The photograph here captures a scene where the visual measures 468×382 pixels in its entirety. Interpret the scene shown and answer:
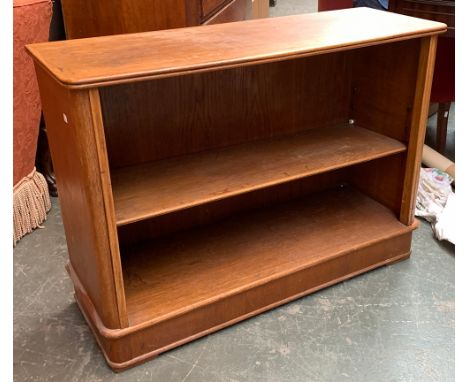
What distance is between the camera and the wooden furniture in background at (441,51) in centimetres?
208

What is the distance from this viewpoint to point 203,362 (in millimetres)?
1544

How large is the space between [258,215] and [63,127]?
0.89 metres

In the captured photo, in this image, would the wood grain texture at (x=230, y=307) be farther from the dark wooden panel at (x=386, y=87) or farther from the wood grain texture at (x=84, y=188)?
the dark wooden panel at (x=386, y=87)

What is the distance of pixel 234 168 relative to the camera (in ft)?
5.40

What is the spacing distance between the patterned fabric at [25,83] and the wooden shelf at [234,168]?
2.16ft

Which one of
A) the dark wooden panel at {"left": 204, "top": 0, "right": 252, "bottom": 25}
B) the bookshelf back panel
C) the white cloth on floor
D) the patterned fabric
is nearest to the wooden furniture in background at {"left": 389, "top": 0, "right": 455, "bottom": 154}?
the white cloth on floor

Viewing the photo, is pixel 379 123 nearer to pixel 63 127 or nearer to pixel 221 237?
pixel 221 237

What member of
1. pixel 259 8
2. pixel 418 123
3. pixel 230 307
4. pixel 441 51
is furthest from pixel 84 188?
pixel 259 8

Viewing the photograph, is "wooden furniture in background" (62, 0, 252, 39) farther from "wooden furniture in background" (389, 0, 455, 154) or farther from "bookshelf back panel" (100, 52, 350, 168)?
"wooden furniture in background" (389, 0, 455, 154)

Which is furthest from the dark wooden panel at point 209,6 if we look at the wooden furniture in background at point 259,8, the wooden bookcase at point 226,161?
the wooden furniture in background at point 259,8

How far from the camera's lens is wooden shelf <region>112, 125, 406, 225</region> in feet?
4.77

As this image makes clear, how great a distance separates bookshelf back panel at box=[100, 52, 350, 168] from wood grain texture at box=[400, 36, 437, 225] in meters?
0.34

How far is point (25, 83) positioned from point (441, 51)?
1.80 metres

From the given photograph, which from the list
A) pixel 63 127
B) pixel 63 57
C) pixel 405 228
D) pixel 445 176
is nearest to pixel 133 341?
pixel 63 127
